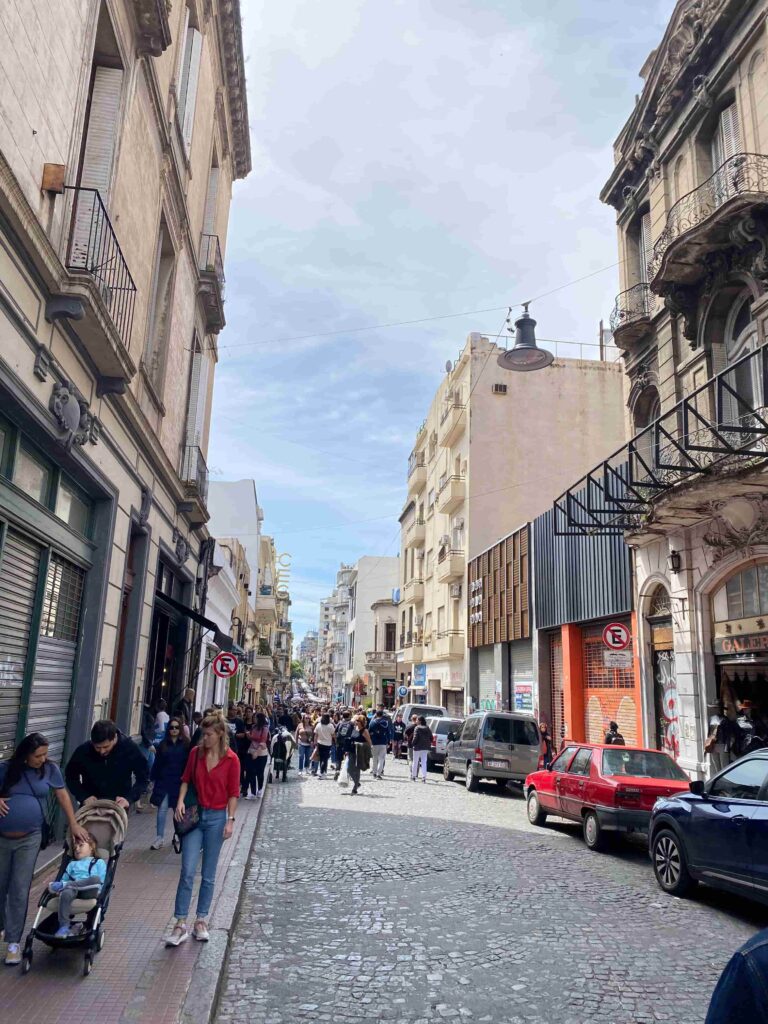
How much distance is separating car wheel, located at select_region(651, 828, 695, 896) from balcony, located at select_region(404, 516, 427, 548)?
37.4 meters

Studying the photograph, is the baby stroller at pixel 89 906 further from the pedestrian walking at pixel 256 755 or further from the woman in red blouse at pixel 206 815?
the pedestrian walking at pixel 256 755

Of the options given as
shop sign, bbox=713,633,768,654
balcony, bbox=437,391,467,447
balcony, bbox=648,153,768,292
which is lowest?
shop sign, bbox=713,633,768,654

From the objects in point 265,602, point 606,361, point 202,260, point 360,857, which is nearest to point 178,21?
point 202,260

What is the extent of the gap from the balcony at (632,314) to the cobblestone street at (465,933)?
12.2 m

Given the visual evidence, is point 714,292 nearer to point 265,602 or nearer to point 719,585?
point 719,585

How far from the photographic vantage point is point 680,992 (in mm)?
5473

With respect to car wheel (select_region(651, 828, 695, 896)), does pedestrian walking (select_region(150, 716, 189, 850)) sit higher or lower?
higher

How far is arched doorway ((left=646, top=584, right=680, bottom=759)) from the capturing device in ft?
52.9

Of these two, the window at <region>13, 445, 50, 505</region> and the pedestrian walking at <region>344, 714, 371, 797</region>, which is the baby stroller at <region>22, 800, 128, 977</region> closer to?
the window at <region>13, 445, 50, 505</region>

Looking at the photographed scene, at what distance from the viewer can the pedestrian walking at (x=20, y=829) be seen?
5254mm

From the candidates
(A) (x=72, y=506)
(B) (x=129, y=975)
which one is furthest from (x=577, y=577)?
(B) (x=129, y=975)

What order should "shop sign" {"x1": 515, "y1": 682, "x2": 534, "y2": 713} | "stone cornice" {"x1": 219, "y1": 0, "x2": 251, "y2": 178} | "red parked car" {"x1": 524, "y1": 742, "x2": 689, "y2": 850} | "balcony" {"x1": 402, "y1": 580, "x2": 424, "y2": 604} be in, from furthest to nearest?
"balcony" {"x1": 402, "y1": 580, "x2": 424, "y2": 604}
"shop sign" {"x1": 515, "y1": 682, "x2": 534, "y2": 713}
"stone cornice" {"x1": 219, "y1": 0, "x2": 251, "y2": 178}
"red parked car" {"x1": 524, "y1": 742, "x2": 689, "y2": 850}

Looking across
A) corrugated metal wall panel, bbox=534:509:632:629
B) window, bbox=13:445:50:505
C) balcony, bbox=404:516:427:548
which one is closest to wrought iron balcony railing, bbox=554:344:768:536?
corrugated metal wall panel, bbox=534:509:632:629

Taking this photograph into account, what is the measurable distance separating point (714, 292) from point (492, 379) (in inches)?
825
